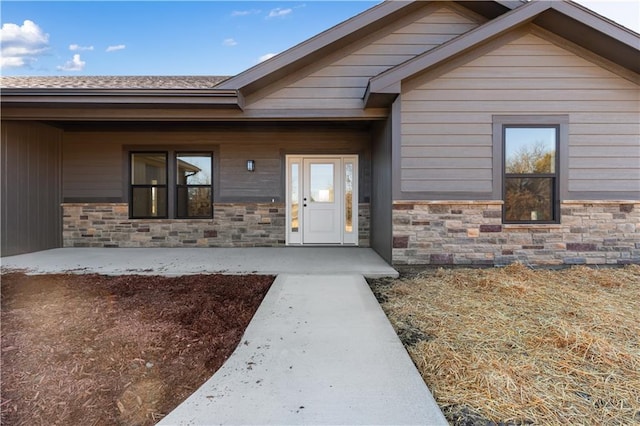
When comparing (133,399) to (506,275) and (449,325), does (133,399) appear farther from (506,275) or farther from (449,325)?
(506,275)

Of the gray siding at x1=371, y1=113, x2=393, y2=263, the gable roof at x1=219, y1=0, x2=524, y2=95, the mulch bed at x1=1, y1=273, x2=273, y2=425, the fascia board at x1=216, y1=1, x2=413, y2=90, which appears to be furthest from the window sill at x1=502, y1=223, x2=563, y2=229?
the fascia board at x1=216, y1=1, x2=413, y2=90

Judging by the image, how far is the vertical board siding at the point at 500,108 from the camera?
4.58 metres

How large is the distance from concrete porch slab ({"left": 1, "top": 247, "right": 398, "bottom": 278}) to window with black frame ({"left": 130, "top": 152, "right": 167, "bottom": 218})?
2.97 ft

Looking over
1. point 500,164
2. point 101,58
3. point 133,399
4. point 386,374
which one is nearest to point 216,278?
point 133,399

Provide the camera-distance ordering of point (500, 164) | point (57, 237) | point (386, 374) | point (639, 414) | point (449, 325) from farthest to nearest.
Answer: point (57, 237) < point (500, 164) < point (449, 325) < point (386, 374) < point (639, 414)

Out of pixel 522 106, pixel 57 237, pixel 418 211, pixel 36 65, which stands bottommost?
pixel 57 237

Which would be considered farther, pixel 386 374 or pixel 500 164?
pixel 500 164

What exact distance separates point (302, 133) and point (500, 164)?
384cm

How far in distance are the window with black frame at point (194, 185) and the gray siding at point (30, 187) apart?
249cm

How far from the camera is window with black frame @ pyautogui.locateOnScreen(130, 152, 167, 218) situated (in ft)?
21.7

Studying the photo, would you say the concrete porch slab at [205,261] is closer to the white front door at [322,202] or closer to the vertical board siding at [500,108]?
the white front door at [322,202]

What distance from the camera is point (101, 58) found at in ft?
29.9

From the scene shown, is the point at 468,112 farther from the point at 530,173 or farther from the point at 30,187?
the point at 30,187

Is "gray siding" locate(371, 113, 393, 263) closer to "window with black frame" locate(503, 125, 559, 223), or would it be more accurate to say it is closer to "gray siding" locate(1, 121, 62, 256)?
"window with black frame" locate(503, 125, 559, 223)
